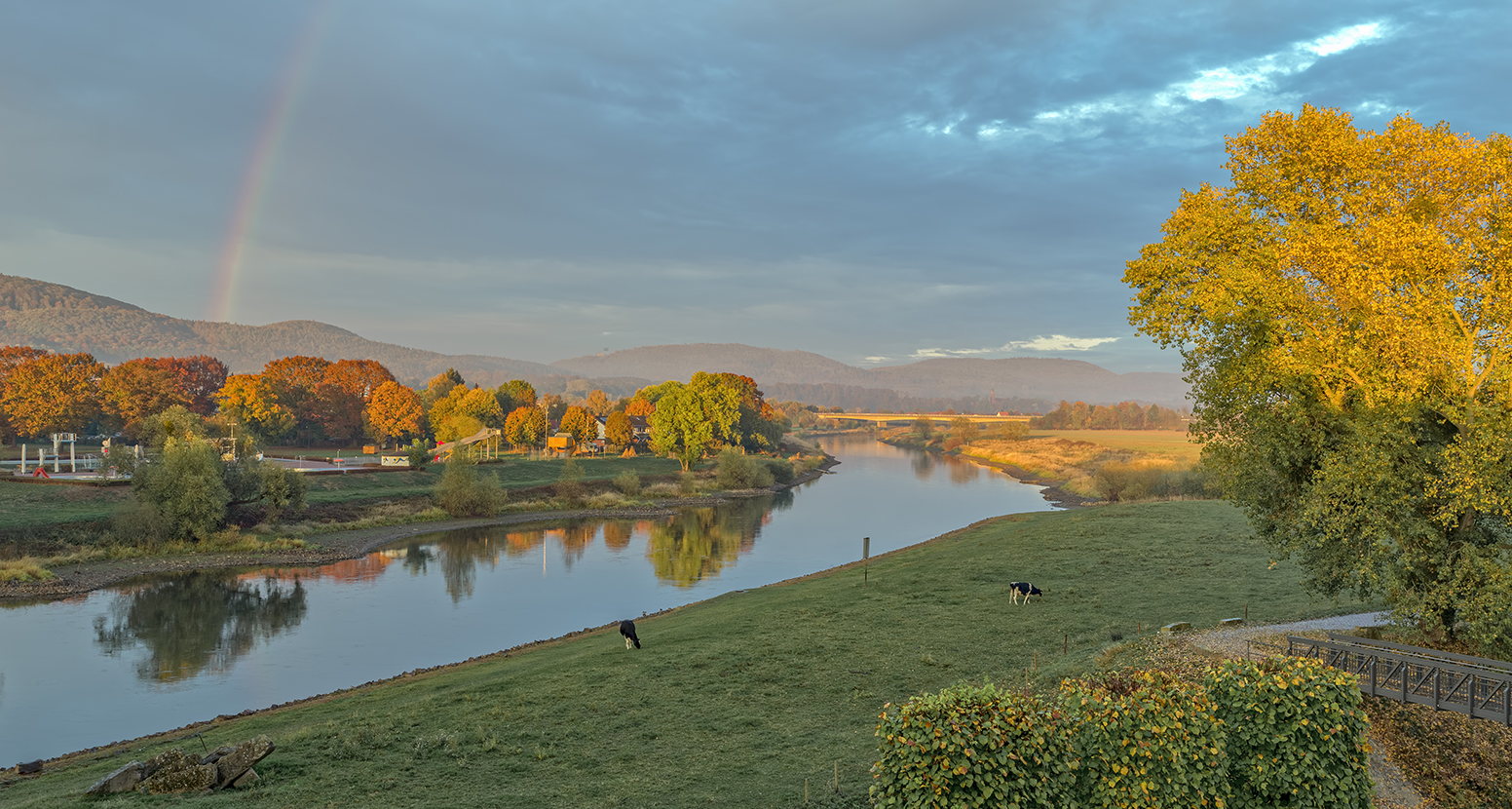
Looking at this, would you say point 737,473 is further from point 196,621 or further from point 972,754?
point 972,754

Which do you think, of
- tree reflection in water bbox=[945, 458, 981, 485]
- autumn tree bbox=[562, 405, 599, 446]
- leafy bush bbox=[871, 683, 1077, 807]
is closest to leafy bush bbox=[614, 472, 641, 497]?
autumn tree bbox=[562, 405, 599, 446]

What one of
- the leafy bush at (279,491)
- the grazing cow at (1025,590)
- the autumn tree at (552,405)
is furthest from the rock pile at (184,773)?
the autumn tree at (552,405)

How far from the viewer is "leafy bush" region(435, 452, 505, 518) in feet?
225

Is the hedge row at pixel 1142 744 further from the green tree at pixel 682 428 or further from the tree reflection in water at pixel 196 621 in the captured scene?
the green tree at pixel 682 428

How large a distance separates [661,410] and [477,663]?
74337mm

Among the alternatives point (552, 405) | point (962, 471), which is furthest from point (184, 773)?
point (552, 405)

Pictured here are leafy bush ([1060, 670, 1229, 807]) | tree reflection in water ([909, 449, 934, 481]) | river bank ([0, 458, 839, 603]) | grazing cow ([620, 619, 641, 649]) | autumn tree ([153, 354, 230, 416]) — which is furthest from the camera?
tree reflection in water ([909, 449, 934, 481])

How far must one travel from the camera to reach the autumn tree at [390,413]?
109312 mm

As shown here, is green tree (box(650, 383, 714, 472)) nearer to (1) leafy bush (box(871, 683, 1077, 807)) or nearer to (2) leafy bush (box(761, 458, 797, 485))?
(2) leafy bush (box(761, 458, 797, 485))

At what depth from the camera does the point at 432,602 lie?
132ft

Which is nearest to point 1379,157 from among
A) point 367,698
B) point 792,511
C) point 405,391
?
point 367,698

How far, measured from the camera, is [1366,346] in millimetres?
16344

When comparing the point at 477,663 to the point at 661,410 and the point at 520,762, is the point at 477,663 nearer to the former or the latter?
the point at 520,762

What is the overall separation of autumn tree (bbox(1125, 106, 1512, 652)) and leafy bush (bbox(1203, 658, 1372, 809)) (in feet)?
19.4
